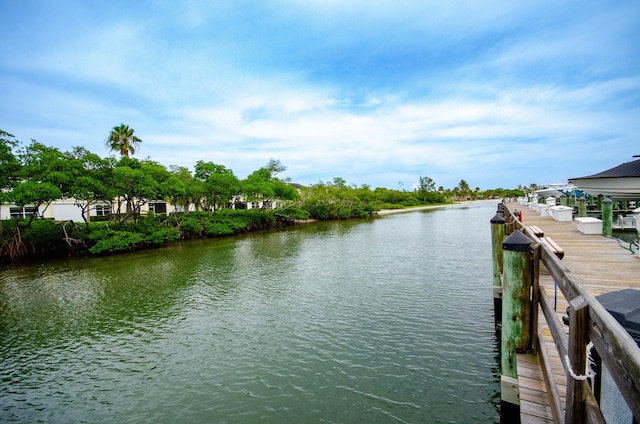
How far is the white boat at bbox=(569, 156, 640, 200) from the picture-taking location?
473 inches

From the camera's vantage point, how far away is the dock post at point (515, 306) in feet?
12.7

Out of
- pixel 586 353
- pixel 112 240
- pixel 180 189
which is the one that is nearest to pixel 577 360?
pixel 586 353

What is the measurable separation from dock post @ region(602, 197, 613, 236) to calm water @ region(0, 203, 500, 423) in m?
3.93

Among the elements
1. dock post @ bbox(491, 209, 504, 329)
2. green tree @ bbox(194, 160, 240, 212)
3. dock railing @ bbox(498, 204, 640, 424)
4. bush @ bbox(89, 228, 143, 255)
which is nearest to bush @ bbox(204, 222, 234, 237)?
green tree @ bbox(194, 160, 240, 212)

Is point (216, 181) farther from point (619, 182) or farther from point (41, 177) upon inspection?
point (619, 182)

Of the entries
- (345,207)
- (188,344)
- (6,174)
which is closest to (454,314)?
(188,344)

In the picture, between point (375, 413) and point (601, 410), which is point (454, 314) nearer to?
point (375, 413)

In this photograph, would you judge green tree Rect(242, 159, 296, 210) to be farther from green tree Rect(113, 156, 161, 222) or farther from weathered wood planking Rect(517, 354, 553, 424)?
weathered wood planking Rect(517, 354, 553, 424)

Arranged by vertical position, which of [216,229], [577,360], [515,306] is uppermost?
[577,360]

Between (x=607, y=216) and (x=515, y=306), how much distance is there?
931 centimetres

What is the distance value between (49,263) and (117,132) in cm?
1881

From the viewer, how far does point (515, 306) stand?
4012 millimetres

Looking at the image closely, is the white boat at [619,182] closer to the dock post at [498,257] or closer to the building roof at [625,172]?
the building roof at [625,172]

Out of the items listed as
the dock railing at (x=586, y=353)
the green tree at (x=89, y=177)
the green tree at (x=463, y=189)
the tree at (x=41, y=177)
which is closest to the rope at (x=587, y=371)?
the dock railing at (x=586, y=353)
